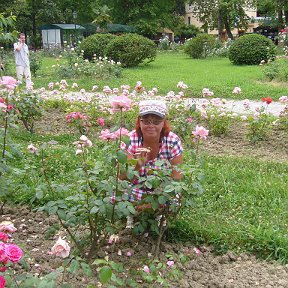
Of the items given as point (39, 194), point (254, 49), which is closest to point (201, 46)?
point (254, 49)

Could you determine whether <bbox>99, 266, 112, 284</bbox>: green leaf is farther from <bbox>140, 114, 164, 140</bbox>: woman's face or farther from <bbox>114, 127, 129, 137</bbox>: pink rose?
<bbox>140, 114, 164, 140</bbox>: woman's face

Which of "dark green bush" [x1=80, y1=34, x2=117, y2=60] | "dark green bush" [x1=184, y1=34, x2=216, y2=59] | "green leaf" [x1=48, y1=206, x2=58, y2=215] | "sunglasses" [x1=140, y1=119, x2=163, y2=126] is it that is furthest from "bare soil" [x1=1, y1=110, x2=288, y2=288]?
"dark green bush" [x1=184, y1=34, x2=216, y2=59]

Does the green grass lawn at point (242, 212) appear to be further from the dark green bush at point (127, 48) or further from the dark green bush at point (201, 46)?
the dark green bush at point (201, 46)

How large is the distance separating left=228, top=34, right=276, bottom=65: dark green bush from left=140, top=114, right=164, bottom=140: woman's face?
54.2ft

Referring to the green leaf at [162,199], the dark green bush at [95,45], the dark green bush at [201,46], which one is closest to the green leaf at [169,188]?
the green leaf at [162,199]

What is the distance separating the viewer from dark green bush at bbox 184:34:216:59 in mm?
24606

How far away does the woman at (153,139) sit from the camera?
308 centimetres

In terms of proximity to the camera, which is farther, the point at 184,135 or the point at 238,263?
the point at 184,135

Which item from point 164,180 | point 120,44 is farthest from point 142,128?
point 120,44

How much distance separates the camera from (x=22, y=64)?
41.8 feet

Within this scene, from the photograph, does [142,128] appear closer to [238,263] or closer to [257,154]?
[238,263]

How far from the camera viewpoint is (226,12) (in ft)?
129

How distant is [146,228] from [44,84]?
10.9m

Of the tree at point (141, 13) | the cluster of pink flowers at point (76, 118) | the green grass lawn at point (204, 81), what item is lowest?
the green grass lawn at point (204, 81)
